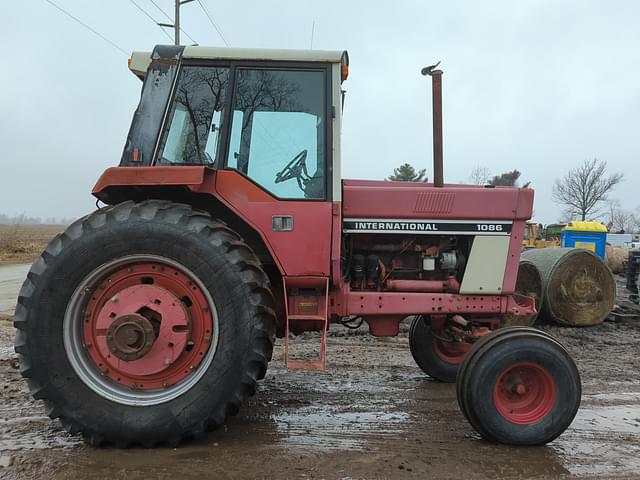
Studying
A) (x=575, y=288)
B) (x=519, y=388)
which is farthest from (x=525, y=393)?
(x=575, y=288)

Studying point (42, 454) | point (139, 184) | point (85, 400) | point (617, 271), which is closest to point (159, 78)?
point (139, 184)

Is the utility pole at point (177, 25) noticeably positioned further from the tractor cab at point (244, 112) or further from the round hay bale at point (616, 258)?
the round hay bale at point (616, 258)

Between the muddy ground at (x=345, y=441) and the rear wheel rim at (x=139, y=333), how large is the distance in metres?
0.39

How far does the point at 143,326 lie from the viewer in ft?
10.1

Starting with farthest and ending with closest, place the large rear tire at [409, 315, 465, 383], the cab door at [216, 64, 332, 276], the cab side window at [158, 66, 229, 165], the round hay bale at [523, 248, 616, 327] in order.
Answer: the round hay bale at [523, 248, 616, 327] → the large rear tire at [409, 315, 465, 383] → the cab side window at [158, 66, 229, 165] → the cab door at [216, 64, 332, 276]

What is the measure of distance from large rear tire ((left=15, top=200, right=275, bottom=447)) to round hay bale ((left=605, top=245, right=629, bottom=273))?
16.6 meters

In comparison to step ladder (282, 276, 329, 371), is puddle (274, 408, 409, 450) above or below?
below

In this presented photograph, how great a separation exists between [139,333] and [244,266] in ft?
2.52

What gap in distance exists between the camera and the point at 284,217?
343 cm

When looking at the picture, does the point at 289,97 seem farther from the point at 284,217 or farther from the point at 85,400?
the point at 85,400

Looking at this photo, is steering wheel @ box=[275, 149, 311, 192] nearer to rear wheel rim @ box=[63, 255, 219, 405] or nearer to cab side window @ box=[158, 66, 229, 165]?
cab side window @ box=[158, 66, 229, 165]

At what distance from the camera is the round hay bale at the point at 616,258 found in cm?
1652

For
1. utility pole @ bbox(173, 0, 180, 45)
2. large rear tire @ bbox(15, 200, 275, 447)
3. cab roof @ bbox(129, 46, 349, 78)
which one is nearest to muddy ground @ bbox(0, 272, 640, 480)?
large rear tire @ bbox(15, 200, 275, 447)

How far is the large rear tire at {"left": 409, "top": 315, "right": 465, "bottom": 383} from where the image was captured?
473cm
